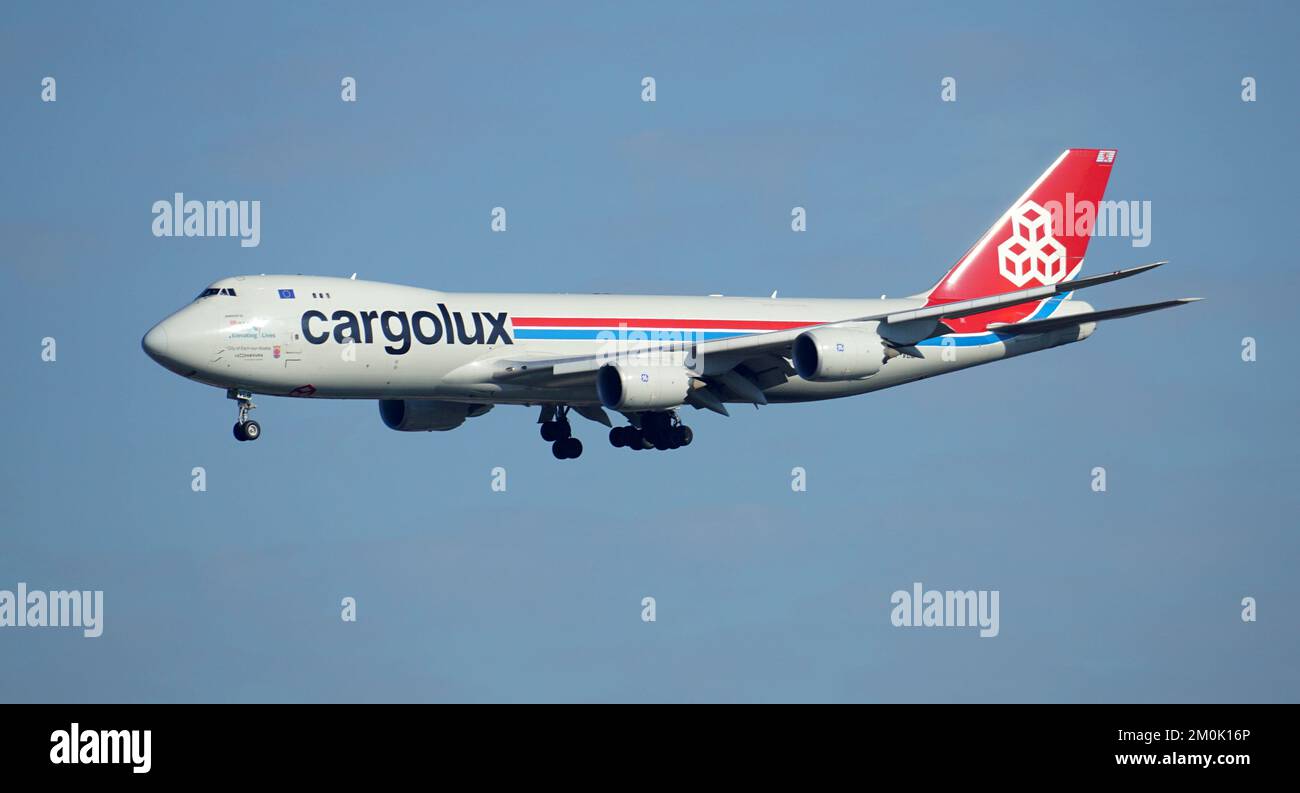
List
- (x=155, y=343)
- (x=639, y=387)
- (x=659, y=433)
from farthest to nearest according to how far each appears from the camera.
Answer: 1. (x=659, y=433)
2. (x=639, y=387)
3. (x=155, y=343)

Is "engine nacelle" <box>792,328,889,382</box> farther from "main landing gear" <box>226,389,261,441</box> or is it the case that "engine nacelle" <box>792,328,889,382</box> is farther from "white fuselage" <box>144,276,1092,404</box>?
"main landing gear" <box>226,389,261,441</box>

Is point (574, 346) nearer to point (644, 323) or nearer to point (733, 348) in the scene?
point (644, 323)

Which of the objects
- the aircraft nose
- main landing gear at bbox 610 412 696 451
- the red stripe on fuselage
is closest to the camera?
the aircraft nose

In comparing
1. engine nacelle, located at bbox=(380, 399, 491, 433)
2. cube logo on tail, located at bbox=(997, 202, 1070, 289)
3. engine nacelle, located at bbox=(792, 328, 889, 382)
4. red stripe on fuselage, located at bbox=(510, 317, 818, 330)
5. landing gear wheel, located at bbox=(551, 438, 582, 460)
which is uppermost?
cube logo on tail, located at bbox=(997, 202, 1070, 289)

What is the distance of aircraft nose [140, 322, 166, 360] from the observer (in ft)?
193

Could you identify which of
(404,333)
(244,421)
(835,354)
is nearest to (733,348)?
(835,354)

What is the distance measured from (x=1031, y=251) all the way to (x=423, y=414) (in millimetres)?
22792

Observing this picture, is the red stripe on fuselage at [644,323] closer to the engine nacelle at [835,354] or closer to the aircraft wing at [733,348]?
the aircraft wing at [733,348]

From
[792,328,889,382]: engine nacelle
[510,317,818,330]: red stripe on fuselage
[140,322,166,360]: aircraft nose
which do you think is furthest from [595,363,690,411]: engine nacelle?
[140,322,166,360]: aircraft nose

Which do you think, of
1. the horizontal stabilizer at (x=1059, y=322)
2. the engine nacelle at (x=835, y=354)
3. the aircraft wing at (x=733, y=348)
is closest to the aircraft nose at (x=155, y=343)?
the aircraft wing at (x=733, y=348)

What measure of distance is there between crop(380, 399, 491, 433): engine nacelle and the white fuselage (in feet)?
15.2

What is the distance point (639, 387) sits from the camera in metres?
61.7

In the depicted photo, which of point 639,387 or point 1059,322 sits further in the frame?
point 1059,322

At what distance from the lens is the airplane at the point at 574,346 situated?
197 feet
